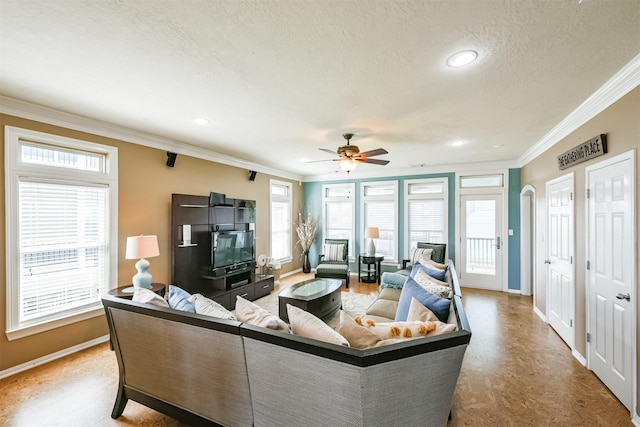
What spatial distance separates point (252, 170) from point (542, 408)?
17.3 feet

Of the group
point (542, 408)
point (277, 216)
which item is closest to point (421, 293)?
point (542, 408)

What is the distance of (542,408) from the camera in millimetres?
2168

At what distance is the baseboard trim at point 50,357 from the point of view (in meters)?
2.59

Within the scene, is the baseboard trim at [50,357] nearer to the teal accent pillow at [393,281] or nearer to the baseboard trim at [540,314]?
the teal accent pillow at [393,281]

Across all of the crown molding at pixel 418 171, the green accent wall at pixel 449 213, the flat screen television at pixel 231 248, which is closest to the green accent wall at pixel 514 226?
the green accent wall at pixel 449 213

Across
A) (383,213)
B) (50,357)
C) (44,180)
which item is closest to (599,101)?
(383,213)

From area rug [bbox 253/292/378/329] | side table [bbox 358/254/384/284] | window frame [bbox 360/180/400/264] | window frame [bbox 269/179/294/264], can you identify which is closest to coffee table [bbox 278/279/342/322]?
area rug [bbox 253/292/378/329]

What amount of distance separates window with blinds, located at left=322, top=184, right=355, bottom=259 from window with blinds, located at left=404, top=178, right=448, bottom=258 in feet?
4.45

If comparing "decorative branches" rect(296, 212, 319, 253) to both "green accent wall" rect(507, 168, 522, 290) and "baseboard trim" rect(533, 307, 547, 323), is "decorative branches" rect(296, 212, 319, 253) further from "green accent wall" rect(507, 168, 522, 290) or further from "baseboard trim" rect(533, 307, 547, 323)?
"baseboard trim" rect(533, 307, 547, 323)

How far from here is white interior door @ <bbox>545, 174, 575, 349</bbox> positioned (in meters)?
3.11

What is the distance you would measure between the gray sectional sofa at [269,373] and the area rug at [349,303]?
2396mm

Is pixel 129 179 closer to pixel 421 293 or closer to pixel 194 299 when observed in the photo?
pixel 194 299

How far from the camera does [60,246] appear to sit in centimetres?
294

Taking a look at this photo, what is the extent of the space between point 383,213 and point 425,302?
4.53m
